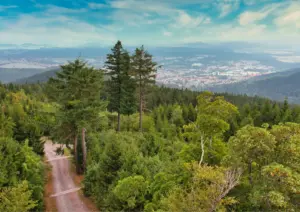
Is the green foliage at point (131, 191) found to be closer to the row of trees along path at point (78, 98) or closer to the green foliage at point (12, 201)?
the green foliage at point (12, 201)

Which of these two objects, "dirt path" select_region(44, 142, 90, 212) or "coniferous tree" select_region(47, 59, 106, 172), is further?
"coniferous tree" select_region(47, 59, 106, 172)

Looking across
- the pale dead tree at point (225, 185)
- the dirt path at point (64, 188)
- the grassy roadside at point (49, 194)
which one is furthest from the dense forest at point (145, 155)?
the grassy roadside at point (49, 194)

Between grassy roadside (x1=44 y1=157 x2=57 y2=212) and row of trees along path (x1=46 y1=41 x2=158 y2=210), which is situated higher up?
row of trees along path (x1=46 y1=41 x2=158 y2=210)

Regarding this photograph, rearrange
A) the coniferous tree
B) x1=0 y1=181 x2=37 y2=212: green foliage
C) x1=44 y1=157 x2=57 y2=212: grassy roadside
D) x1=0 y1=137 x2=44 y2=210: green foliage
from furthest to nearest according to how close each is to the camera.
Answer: the coniferous tree → x1=44 y1=157 x2=57 y2=212: grassy roadside → x1=0 y1=137 x2=44 y2=210: green foliage → x1=0 y1=181 x2=37 y2=212: green foliage

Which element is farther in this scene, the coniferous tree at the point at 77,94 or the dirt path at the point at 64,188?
the coniferous tree at the point at 77,94

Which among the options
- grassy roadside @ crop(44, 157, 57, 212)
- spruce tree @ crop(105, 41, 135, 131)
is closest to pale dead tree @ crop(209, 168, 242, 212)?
grassy roadside @ crop(44, 157, 57, 212)

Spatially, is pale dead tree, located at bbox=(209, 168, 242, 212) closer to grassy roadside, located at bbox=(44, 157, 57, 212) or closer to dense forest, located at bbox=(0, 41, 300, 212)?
dense forest, located at bbox=(0, 41, 300, 212)
